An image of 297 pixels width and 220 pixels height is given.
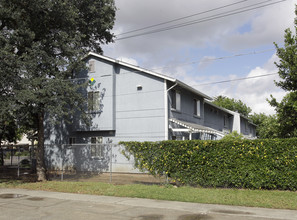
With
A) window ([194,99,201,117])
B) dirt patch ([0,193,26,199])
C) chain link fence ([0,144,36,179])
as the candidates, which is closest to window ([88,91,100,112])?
chain link fence ([0,144,36,179])

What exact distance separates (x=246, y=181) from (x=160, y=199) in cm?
→ 348

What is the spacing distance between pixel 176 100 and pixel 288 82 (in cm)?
723

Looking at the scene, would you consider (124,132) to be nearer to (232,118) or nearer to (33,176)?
(33,176)

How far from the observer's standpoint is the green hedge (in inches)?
444

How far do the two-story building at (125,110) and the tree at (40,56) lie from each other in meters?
3.39

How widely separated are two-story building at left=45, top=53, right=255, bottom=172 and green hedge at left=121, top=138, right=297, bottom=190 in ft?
17.9

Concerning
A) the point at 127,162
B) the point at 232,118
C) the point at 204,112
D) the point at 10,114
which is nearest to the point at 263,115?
the point at 232,118

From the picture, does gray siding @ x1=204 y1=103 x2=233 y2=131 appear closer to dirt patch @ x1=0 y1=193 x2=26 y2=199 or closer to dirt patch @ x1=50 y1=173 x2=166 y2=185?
dirt patch @ x1=50 y1=173 x2=166 y2=185

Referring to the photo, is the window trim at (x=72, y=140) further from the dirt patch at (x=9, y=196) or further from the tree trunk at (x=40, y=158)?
the dirt patch at (x=9, y=196)

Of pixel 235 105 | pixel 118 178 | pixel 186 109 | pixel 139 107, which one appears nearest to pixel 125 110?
pixel 139 107

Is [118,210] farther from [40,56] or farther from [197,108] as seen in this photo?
[197,108]

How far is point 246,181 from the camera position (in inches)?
460

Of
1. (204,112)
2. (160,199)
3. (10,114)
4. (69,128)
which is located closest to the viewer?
(160,199)

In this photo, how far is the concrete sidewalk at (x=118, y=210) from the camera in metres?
8.33
